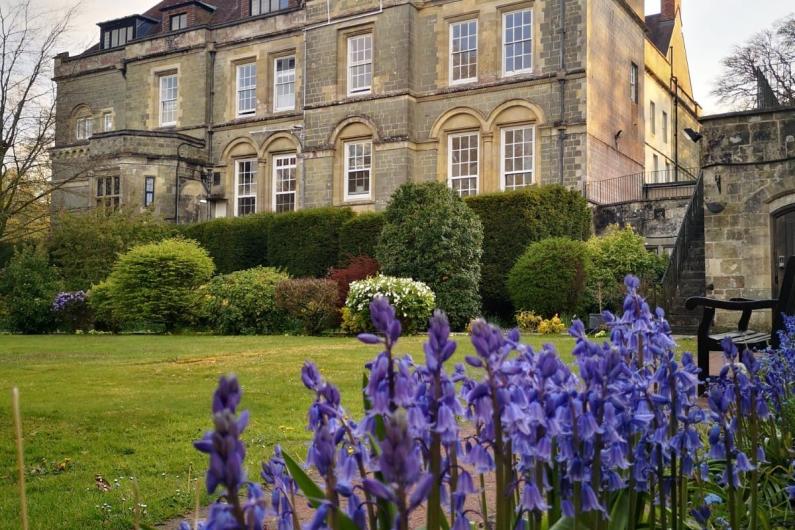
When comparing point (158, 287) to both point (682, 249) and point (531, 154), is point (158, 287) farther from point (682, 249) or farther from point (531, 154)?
point (682, 249)

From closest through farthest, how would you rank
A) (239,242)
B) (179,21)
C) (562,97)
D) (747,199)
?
(747,199)
(562,97)
(239,242)
(179,21)

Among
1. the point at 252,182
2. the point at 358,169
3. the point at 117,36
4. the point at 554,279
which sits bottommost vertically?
the point at 554,279

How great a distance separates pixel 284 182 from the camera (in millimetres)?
33312

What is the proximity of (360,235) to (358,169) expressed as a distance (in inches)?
288

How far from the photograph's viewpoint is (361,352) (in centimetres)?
1225

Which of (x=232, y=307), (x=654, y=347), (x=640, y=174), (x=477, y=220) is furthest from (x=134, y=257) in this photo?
(x=654, y=347)

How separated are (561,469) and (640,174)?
1173 inches

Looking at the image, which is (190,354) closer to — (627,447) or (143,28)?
(627,447)

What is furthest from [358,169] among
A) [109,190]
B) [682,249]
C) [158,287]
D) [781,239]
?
[781,239]

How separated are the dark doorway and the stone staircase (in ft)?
5.11

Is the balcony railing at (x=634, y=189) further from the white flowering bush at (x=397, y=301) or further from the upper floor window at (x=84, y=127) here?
the upper floor window at (x=84, y=127)

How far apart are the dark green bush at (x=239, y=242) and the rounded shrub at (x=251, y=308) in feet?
20.7

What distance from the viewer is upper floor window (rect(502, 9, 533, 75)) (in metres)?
27.1

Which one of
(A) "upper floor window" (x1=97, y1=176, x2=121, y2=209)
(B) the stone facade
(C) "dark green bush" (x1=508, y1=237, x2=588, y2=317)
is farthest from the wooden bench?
(A) "upper floor window" (x1=97, y1=176, x2=121, y2=209)
